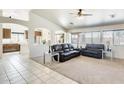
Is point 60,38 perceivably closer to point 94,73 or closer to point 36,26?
point 36,26

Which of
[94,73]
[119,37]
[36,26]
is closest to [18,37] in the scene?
[36,26]

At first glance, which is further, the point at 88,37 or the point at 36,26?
the point at 88,37

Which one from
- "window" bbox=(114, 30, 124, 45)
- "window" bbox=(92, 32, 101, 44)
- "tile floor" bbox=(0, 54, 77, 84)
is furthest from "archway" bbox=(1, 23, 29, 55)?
"window" bbox=(114, 30, 124, 45)

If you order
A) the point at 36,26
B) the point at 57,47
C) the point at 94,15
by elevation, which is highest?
the point at 94,15

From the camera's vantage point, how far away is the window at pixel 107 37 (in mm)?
6188

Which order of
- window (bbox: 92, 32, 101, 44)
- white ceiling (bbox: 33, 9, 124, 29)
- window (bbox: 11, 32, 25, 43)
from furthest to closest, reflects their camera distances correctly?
window (bbox: 11, 32, 25, 43) → window (bbox: 92, 32, 101, 44) → white ceiling (bbox: 33, 9, 124, 29)

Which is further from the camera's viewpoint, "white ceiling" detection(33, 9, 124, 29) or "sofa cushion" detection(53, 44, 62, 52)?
→ "sofa cushion" detection(53, 44, 62, 52)

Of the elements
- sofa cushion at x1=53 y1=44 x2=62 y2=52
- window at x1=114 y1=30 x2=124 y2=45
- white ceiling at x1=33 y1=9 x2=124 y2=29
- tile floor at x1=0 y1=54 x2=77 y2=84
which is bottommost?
tile floor at x1=0 y1=54 x2=77 y2=84

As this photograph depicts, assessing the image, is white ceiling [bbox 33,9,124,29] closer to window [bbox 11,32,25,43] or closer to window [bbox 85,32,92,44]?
window [bbox 85,32,92,44]

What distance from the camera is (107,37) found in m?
6.34

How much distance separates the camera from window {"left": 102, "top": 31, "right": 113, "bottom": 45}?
6188mm

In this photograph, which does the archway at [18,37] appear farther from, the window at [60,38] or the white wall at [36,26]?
the window at [60,38]
